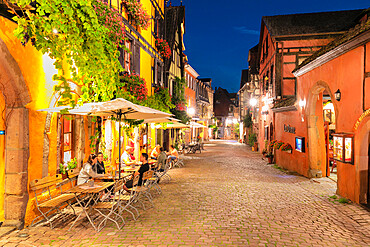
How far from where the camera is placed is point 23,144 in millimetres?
5633

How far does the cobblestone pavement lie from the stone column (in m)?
0.44

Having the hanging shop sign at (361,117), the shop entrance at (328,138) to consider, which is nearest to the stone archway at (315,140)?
the shop entrance at (328,138)

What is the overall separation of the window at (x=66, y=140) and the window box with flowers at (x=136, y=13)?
5.98 metres

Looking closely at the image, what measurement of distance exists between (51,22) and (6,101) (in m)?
1.94

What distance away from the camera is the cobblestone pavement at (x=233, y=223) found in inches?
200

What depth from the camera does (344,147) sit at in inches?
320

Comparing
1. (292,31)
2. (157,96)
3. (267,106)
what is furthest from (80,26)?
(267,106)

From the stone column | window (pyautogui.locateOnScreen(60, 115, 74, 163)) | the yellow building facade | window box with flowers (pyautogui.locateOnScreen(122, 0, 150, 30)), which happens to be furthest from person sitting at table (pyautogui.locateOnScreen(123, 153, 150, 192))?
window box with flowers (pyautogui.locateOnScreen(122, 0, 150, 30))

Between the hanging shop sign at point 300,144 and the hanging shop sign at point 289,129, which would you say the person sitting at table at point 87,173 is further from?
the hanging shop sign at point 289,129

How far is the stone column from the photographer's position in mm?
5547

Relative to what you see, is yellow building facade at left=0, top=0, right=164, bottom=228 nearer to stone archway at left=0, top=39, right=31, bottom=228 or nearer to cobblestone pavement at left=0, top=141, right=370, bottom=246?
stone archway at left=0, top=39, right=31, bottom=228

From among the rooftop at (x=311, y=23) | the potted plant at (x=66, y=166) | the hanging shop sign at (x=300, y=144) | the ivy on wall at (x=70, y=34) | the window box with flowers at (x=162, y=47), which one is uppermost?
the rooftop at (x=311, y=23)

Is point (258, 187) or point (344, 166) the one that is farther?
point (258, 187)

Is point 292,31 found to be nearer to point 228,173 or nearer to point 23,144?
point 228,173
